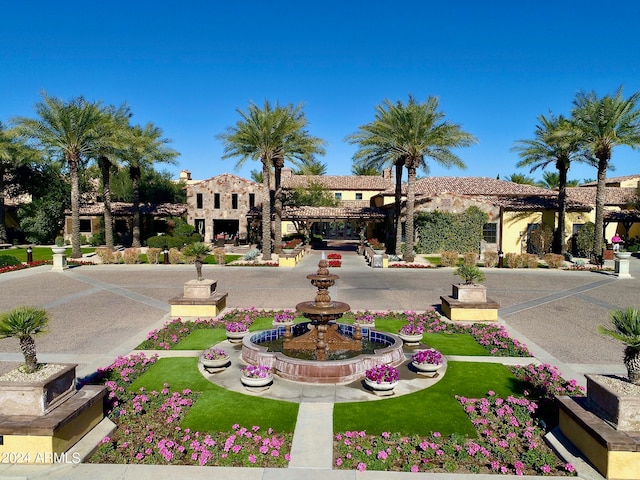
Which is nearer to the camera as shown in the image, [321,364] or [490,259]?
[321,364]

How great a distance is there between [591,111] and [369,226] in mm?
24577

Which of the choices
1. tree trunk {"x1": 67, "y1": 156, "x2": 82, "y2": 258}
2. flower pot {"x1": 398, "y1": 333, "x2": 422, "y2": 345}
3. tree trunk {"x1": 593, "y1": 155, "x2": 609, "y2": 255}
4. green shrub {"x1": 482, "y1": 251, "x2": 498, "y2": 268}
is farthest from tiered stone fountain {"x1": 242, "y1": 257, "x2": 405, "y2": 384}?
tree trunk {"x1": 67, "y1": 156, "x2": 82, "y2": 258}

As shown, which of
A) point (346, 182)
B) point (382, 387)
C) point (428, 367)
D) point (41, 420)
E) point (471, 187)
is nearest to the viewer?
point (41, 420)

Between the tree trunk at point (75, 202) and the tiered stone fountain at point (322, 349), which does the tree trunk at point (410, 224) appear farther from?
the tree trunk at point (75, 202)

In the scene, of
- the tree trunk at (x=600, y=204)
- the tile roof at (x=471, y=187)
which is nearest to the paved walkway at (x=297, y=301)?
the tree trunk at (x=600, y=204)

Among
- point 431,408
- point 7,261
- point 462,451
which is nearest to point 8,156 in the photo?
point 7,261

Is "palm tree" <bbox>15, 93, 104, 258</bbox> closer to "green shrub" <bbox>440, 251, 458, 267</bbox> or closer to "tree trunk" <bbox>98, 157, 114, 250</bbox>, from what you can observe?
"tree trunk" <bbox>98, 157, 114, 250</bbox>

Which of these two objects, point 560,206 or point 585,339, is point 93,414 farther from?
point 560,206

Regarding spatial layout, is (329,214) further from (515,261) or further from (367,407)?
(367,407)

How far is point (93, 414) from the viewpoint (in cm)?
665

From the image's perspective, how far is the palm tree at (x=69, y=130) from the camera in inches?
1191

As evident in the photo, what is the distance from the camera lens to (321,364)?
28.3 feet

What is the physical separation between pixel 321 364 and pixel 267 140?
23557mm

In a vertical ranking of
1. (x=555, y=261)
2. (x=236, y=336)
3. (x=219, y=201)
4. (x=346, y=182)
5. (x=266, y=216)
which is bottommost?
(x=236, y=336)
